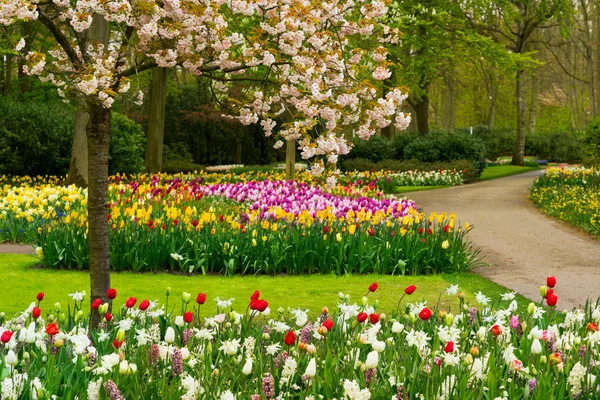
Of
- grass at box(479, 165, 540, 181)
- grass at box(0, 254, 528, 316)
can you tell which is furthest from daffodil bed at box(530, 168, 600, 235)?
grass at box(479, 165, 540, 181)

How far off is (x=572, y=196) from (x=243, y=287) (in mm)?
10128

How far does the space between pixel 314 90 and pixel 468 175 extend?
18.7 m

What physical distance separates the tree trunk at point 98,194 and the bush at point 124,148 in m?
14.3

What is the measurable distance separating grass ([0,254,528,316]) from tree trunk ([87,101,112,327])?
1606mm

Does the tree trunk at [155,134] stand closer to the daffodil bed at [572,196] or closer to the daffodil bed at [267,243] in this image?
the daffodil bed at [572,196]

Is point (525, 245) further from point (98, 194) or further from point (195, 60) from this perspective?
point (98, 194)

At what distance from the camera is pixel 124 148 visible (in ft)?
63.7

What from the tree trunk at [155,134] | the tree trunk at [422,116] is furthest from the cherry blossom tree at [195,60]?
the tree trunk at [422,116]

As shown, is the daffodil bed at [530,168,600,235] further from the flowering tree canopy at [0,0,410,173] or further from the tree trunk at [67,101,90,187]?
the tree trunk at [67,101,90,187]

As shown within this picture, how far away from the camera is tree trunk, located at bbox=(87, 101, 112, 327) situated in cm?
504

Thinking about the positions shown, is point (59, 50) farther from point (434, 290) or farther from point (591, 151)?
point (591, 151)

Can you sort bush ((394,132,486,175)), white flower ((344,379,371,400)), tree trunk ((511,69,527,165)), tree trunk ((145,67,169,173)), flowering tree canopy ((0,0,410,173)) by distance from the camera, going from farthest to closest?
tree trunk ((511,69,527,165))
bush ((394,132,486,175))
tree trunk ((145,67,169,173))
flowering tree canopy ((0,0,410,173))
white flower ((344,379,371,400))

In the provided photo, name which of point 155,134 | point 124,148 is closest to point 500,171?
point 155,134

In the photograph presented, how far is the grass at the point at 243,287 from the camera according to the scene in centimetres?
704
